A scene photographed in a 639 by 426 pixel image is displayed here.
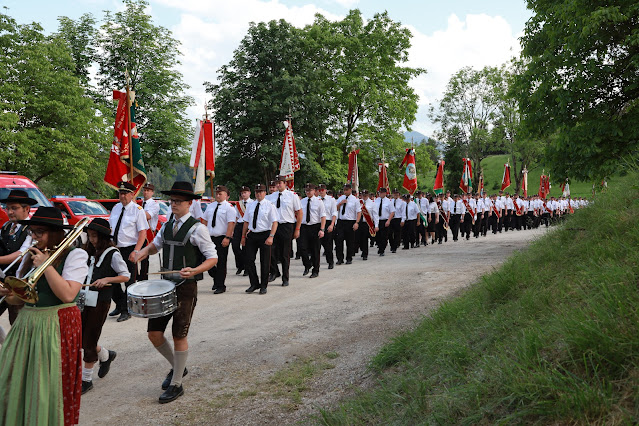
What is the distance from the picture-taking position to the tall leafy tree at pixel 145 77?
37.7m

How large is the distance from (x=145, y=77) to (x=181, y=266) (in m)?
36.2

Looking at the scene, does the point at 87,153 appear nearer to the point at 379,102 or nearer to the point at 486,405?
the point at 379,102

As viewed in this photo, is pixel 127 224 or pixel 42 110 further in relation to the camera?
pixel 42 110

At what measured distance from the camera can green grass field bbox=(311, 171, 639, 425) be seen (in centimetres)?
282

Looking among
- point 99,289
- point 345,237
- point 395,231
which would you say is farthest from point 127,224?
point 395,231

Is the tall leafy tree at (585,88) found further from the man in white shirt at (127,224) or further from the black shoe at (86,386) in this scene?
the black shoe at (86,386)

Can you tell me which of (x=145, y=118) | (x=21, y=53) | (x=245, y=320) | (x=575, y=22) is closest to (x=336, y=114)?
(x=145, y=118)

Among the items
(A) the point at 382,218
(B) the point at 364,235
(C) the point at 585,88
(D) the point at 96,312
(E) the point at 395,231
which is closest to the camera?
(D) the point at 96,312

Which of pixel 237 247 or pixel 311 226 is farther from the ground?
pixel 311 226

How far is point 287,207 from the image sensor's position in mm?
11758

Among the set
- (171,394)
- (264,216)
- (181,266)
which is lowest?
(171,394)

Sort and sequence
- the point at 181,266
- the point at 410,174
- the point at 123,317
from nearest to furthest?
1. the point at 181,266
2. the point at 123,317
3. the point at 410,174

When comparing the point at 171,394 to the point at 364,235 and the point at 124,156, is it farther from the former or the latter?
the point at 364,235

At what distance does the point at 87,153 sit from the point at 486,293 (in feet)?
103
